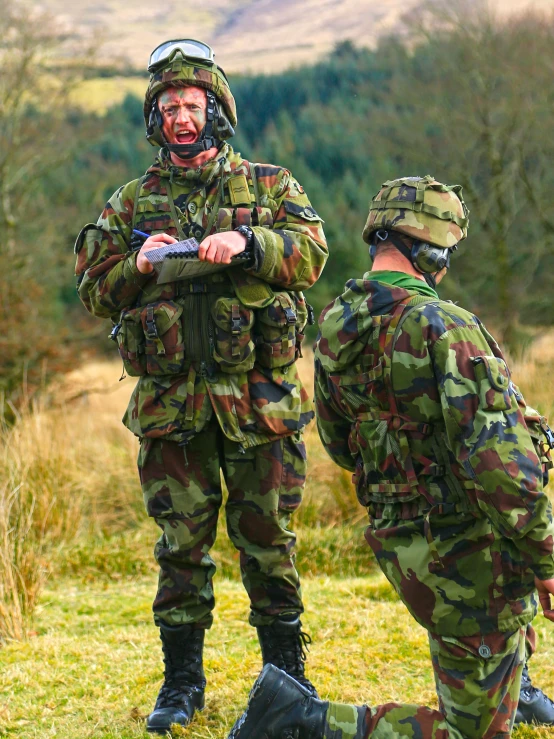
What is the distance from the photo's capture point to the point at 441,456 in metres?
2.52

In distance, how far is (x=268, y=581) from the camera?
355cm

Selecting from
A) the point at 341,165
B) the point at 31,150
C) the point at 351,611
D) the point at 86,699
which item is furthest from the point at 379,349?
the point at 341,165

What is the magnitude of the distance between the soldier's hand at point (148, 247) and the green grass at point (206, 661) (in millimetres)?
1721

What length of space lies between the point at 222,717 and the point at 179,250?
1813mm

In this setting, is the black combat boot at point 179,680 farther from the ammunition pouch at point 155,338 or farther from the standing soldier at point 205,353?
the ammunition pouch at point 155,338

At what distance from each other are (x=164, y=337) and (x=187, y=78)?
97 cm

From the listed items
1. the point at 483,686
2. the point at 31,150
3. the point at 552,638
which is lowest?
the point at 552,638

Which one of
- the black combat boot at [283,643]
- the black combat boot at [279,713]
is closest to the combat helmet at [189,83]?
the black combat boot at [283,643]

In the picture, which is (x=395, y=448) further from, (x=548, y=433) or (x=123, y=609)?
(x=123, y=609)

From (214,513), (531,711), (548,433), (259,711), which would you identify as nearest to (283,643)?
(214,513)

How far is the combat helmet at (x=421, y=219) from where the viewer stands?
2.59 metres

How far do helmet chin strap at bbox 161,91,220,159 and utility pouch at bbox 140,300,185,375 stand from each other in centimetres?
57

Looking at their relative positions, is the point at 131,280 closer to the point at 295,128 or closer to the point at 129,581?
the point at 129,581

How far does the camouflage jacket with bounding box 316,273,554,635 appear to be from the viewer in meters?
2.37
